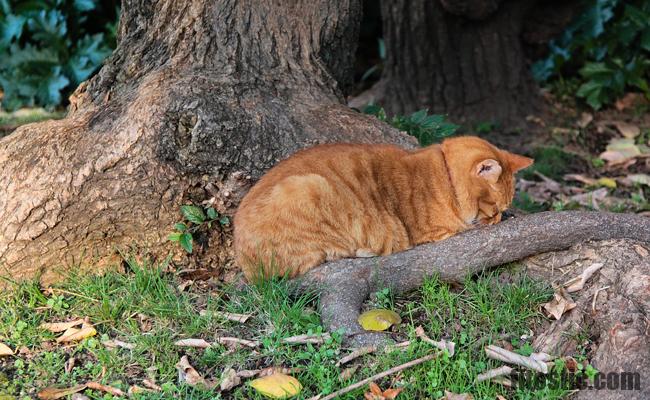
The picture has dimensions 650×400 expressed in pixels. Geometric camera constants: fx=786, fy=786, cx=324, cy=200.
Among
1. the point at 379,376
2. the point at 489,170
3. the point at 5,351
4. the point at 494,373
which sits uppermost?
the point at 489,170

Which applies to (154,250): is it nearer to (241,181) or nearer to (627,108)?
(241,181)

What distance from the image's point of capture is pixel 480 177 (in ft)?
14.6

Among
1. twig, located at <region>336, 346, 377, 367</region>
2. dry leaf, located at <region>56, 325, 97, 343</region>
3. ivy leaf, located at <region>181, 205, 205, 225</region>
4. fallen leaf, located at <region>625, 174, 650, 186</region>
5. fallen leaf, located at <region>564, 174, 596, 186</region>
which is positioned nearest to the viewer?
twig, located at <region>336, 346, 377, 367</region>

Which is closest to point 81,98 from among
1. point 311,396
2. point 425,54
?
point 311,396

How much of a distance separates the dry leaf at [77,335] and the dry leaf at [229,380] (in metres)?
0.78

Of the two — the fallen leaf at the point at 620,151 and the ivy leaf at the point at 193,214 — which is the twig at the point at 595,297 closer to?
the ivy leaf at the point at 193,214

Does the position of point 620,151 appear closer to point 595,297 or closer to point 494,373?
point 595,297

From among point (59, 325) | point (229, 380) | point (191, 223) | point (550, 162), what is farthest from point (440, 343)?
point (550, 162)

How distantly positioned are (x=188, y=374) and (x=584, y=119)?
18.4 feet

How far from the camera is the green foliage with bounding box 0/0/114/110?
8164 mm

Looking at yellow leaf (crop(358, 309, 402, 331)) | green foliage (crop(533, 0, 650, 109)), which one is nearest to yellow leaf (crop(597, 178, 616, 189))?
green foliage (crop(533, 0, 650, 109))

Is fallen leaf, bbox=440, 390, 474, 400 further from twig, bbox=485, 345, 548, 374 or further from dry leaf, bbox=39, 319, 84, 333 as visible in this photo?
dry leaf, bbox=39, 319, 84, 333

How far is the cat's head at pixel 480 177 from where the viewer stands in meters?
4.45

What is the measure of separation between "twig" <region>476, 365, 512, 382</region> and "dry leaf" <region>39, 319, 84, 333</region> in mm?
2016
